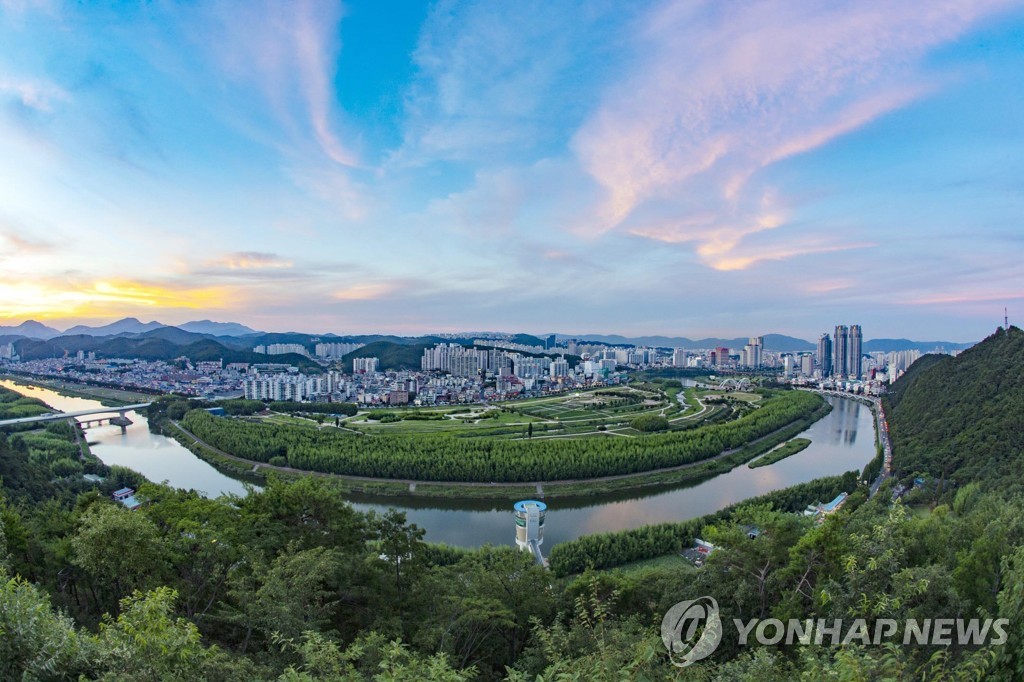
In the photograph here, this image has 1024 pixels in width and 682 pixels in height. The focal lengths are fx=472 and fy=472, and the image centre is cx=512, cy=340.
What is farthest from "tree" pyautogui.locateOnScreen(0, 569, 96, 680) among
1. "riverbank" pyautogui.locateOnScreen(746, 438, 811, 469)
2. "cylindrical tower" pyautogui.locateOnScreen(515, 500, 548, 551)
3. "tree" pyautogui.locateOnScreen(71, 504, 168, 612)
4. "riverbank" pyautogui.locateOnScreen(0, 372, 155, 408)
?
"riverbank" pyautogui.locateOnScreen(0, 372, 155, 408)

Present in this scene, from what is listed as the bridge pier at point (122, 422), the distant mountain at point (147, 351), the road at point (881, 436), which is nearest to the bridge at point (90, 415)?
the bridge pier at point (122, 422)

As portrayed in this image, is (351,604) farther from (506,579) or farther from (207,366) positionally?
(207,366)

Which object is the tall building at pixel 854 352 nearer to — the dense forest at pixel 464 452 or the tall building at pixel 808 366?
the tall building at pixel 808 366

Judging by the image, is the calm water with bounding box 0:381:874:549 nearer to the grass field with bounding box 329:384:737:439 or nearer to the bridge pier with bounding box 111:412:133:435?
the bridge pier with bounding box 111:412:133:435

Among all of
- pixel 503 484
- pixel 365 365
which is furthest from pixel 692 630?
pixel 365 365

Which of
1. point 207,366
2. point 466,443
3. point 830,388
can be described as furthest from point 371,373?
point 830,388

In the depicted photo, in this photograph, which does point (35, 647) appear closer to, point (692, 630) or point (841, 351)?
point (692, 630)
